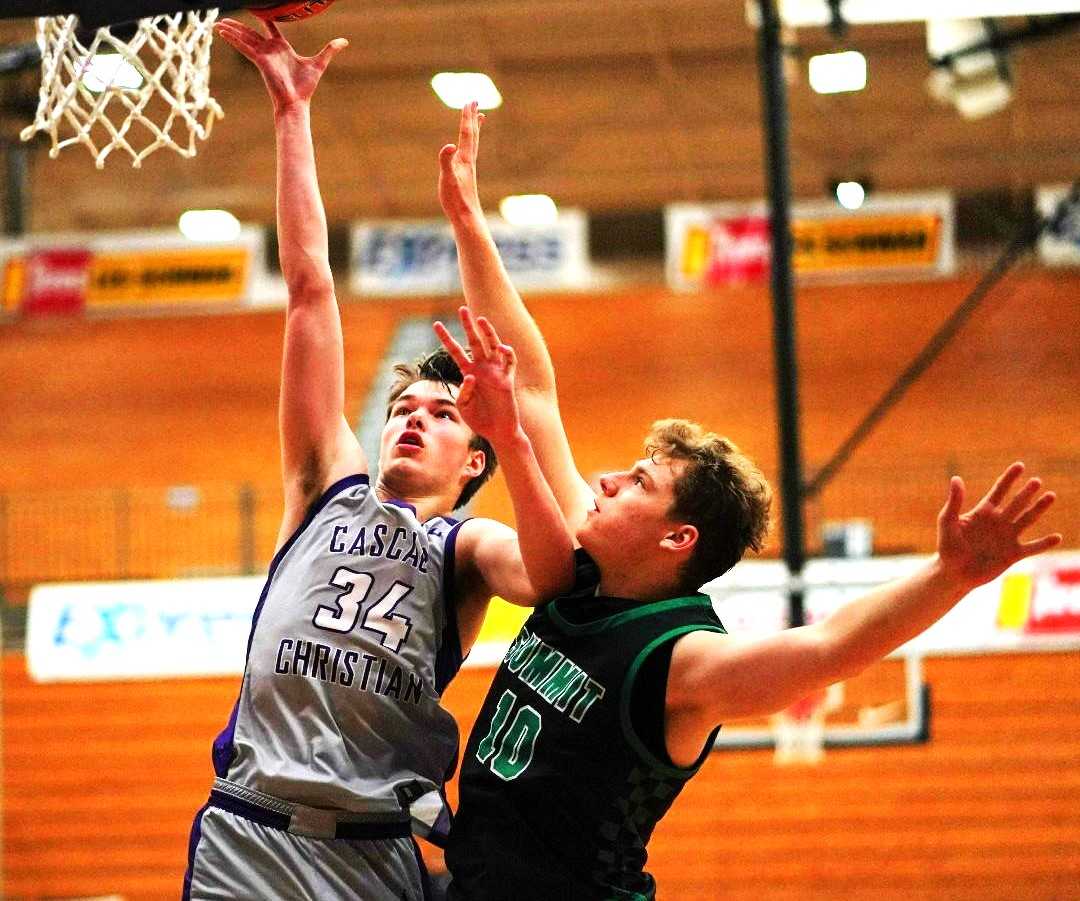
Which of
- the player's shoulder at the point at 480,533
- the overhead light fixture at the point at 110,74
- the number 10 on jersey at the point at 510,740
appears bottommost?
the number 10 on jersey at the point at 510,740

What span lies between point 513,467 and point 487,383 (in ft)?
0.59

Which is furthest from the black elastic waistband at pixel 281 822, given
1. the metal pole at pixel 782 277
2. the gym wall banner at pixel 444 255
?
the gym wall banner at pixel 444 255

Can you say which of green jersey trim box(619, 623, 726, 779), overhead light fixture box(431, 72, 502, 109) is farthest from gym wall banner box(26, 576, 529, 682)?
overhead light fixture box(431, 72, 502, 109)

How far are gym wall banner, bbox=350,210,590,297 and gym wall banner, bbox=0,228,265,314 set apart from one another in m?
1.31

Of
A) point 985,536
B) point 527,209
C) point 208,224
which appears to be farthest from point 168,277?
point 985,536

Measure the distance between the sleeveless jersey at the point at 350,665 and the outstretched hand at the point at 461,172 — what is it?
76 cm

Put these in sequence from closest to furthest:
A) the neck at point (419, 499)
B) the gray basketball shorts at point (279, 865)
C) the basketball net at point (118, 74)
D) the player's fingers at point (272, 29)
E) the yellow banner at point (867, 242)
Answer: the gray basketball shorts at point (279, 865), the player's fingers at point (272, 29), the neck at point (419, 499), the basketball net at point (118, 74), the yellow banner at point (867, 242)

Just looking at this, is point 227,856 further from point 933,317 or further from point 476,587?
point 933,317

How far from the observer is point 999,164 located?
59.7 ft

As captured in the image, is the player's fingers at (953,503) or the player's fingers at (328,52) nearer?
the player's fingers at (953,503)

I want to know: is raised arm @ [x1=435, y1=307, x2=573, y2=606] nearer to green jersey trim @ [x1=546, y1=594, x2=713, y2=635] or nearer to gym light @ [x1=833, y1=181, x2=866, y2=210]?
green jersey trim @ [x1=546, y1=594, x2=713, y2=635]

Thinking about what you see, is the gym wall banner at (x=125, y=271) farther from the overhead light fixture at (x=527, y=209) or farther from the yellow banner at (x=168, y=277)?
the overhead light fixture at (x=527, y=209)

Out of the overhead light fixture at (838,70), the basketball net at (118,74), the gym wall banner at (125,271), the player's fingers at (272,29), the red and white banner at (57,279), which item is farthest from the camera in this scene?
the red and white banner at (57,279)

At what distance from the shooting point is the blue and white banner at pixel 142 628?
10422 millimetres
